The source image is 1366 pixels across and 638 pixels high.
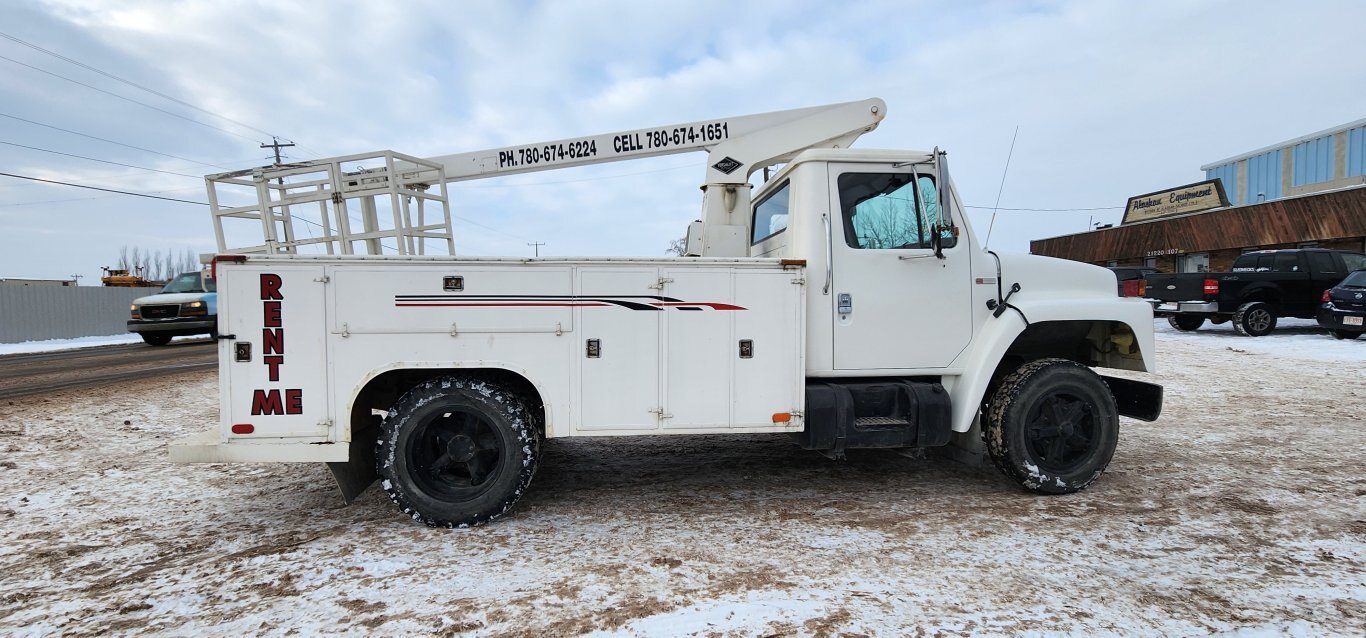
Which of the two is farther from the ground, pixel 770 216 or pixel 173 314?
pixel 770 216

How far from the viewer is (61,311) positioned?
20.9 m

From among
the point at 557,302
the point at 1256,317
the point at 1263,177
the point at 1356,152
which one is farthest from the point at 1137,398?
the point at 1263,177

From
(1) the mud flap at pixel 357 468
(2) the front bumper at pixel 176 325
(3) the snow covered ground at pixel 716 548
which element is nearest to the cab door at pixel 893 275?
(3) the snow covered ground at pixel 716 548

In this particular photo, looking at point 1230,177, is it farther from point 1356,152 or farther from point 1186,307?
point 1186,307

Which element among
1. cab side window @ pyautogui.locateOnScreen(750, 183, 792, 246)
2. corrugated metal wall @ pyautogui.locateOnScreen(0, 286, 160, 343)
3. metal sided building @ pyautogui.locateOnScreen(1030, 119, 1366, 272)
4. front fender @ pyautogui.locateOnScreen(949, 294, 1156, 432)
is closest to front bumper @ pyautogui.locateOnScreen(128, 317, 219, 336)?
corrugated metal wall @ pyautogui.locateOnScreen(0, 286, 160, 343)

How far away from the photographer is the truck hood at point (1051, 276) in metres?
4.48

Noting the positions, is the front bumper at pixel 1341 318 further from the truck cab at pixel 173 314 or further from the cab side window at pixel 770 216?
the truck cab at pixel 173 314

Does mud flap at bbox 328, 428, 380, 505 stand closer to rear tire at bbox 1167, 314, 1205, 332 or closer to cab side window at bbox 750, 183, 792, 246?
cab side window at bbox 750, 183, 792, 246

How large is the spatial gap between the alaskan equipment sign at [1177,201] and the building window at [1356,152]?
3.76m

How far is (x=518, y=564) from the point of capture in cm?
338

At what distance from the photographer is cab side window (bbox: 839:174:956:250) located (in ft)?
14.1

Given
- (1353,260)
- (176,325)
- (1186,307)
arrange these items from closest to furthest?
(1353,260) → (1186,307) → (176,325)

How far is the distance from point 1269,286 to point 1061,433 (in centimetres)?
1391

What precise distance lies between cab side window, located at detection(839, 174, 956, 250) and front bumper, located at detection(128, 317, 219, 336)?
17.6 meters
